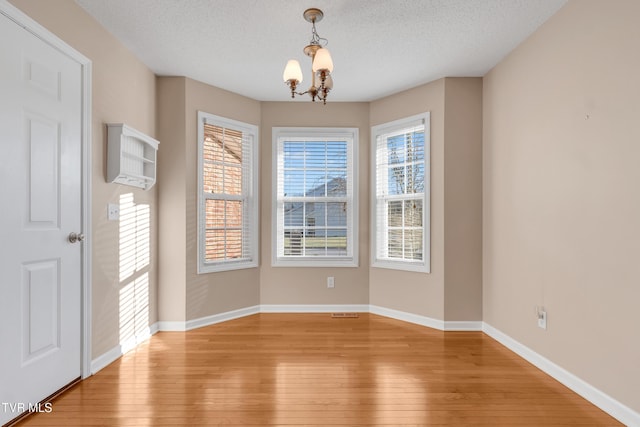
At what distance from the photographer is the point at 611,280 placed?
2.13 m

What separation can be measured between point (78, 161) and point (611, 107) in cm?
337

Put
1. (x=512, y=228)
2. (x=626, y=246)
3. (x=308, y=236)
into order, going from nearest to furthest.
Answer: (x=626, y=246), (x=512, y=228), (x=308, y=236)

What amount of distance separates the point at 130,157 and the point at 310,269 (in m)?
2.29

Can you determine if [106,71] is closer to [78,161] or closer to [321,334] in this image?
[78,161]

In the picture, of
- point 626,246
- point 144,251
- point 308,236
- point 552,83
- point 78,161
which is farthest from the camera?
point 308,236

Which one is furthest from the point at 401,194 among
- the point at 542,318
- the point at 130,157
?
the point at 130,157

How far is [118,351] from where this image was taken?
2961 mm

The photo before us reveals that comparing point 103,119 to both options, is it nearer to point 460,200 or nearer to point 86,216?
point 86,216

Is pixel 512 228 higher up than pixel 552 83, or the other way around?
pixel 552 83

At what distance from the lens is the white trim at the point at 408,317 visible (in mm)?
3770

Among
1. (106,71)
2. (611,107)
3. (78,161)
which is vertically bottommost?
(78,161)

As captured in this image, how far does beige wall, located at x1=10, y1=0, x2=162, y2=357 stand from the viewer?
2520 millimetres

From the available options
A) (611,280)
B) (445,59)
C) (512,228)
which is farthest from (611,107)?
(445,59)
